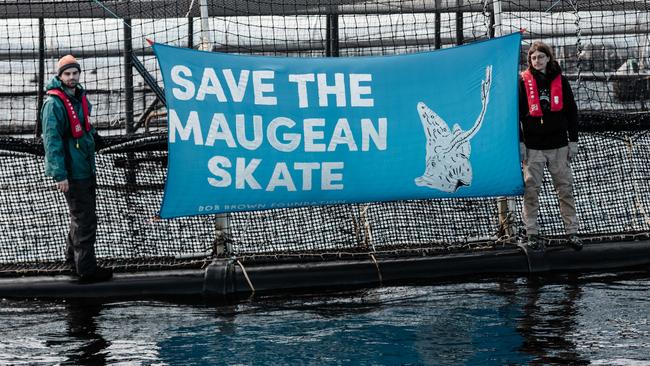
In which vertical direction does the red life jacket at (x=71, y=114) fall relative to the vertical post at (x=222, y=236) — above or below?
above

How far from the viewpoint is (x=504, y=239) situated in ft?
29.1

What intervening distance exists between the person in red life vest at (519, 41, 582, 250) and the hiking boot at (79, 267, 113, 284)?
369cm

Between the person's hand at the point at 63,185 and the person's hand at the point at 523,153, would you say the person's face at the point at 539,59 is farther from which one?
the person's hand at the point at 63,185

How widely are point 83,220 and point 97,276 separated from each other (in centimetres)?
52

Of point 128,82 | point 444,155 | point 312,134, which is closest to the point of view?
point 312,134

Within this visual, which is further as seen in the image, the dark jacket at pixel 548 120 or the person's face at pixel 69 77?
the dark jacket at pixel 548 120

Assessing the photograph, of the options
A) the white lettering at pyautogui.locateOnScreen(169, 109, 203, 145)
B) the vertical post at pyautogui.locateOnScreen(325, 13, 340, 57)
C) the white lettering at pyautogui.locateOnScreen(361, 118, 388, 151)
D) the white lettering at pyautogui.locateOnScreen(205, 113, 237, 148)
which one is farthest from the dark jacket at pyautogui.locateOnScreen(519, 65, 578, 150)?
the vertical post at pyautogui.locateOnScreen(325, 13, 340, 57)

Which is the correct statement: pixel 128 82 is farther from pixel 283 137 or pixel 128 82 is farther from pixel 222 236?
pixel 283 137

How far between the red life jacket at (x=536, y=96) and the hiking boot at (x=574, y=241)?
1.16m

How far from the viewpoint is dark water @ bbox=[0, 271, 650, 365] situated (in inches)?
237

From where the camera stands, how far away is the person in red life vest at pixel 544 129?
8.45 m

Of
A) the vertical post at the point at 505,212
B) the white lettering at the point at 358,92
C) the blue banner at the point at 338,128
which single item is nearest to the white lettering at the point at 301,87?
the blue banner at the point at 338,128

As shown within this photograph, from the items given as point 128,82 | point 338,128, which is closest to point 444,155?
point 338,128

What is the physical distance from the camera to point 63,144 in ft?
25.2
